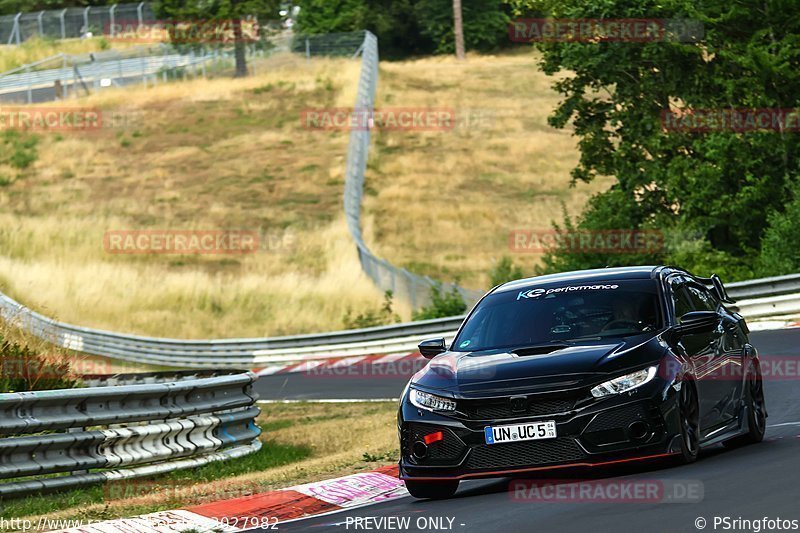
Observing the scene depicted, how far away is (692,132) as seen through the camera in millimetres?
32031

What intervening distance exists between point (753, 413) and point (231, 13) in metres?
65.6

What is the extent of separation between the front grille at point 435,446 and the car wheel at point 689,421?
4.94 feet

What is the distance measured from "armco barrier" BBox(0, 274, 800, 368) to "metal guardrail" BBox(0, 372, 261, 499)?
37.8 ft

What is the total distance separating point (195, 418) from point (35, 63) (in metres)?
66.8

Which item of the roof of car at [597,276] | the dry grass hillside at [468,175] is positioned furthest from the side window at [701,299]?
the dry grass hillside at [468,175]

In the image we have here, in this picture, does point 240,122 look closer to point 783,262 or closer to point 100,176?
point 100,176

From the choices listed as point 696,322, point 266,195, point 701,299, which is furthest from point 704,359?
point 266,195

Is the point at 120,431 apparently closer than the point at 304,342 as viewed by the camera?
Yes

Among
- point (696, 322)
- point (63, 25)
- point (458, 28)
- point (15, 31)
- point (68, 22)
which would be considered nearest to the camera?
point (696, 322)

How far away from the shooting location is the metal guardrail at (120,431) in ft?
36.4

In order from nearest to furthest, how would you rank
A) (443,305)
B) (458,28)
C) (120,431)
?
(120,431) → (443,305) → (458,28)

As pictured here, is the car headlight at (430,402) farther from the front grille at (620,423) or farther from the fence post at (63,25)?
the fence post at (63,25)

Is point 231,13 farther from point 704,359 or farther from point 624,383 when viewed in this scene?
point 624,383

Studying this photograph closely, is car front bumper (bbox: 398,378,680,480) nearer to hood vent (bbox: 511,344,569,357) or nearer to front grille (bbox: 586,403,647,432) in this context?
front grille (bbox: 586,403,647,432)
